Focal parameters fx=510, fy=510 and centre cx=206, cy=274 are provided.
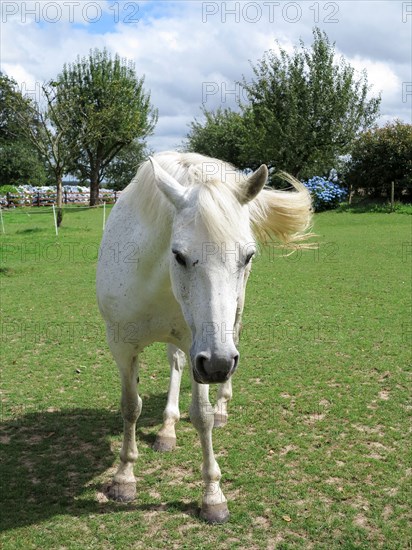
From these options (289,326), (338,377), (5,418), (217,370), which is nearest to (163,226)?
(217,370)

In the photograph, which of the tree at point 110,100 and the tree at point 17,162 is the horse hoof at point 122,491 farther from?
the tree at point 17,162

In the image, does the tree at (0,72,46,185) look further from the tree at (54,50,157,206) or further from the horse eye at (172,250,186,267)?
the horse eye at (172,250,186,267)

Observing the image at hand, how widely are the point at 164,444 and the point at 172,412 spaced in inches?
13.1

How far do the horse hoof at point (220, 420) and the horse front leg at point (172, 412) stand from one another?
0.33 m

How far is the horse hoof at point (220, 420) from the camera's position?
4.36m

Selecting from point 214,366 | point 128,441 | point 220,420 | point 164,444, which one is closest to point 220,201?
point 214,366

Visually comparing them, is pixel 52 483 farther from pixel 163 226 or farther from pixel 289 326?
pixel 289 326

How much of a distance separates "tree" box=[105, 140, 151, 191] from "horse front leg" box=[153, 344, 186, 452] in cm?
4205

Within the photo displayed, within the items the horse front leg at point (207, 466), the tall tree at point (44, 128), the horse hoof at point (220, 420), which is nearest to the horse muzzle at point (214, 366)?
the horse front leg at point (207, 466)

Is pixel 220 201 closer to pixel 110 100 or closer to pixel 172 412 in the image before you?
pixel 172 412

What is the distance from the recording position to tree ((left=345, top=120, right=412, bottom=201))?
2517 cm

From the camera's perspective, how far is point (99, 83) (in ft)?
110

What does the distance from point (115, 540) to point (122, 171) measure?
49.2 m

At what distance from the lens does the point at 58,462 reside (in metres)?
3.84
